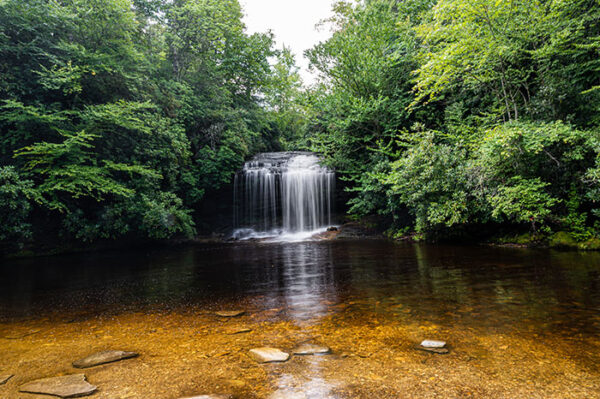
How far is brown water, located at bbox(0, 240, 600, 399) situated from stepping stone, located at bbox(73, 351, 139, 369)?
0.11m

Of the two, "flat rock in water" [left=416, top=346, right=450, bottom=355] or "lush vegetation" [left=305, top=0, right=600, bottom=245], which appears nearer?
"flat rock in water" [left=416, top=346, right=450, bottom=355]

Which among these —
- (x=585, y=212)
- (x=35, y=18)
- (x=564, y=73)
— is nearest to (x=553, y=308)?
(x=585, y=212)

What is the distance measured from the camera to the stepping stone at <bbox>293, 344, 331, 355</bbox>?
2.35m

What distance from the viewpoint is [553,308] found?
319cm

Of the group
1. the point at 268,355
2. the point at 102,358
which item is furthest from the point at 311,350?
the point at 102,358

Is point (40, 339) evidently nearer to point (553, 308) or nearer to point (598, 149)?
point (553, 308)

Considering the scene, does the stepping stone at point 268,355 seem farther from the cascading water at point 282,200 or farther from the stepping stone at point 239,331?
the cascading water at point 282,200

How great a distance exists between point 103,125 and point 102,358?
12.4 metres

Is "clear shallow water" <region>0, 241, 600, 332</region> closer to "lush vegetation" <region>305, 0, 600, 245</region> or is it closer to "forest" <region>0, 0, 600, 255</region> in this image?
"lush vegetation" <region>305, 0, 600, 245</region>

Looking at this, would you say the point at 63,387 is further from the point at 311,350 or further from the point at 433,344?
the point at 433,344

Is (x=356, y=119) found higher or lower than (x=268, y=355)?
higher

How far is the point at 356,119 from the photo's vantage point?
1284 cm

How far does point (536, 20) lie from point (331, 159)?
28.9 ft

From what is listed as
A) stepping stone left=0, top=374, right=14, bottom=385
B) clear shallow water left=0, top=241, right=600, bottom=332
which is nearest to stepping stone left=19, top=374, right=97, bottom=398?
stepping stone left=0, top=374, right=14, bottom=385
